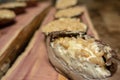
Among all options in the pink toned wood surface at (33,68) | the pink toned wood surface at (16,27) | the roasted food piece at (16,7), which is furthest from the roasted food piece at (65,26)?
the roasted food piece at (16,7)

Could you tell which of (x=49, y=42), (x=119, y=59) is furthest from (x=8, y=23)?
(x=119, y=59)

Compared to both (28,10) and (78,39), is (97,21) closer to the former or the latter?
(28,10)

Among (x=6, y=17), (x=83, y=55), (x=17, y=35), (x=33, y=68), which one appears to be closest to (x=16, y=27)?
(x=6, y=17)

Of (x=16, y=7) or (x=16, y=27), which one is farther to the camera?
(x=16, y=7)

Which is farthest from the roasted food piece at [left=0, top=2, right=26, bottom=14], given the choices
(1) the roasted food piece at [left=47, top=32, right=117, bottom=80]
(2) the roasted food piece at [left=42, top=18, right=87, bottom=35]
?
(1) the roasted food piece at [left=47, top=32, right=117, bottom=80]

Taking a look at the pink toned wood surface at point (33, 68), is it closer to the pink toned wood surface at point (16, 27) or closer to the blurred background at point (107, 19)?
the pink toned wood surface at point (16, 27)

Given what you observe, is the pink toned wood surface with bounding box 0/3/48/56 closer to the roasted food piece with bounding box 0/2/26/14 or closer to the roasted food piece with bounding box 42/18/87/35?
the roasted food piece with bounding box 0/2/26/14

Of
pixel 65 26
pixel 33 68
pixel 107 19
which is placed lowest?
pixel 107 19

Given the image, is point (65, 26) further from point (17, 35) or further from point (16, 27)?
point (16, 27)

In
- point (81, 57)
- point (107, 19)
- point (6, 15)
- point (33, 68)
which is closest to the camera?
point (81, 57)
